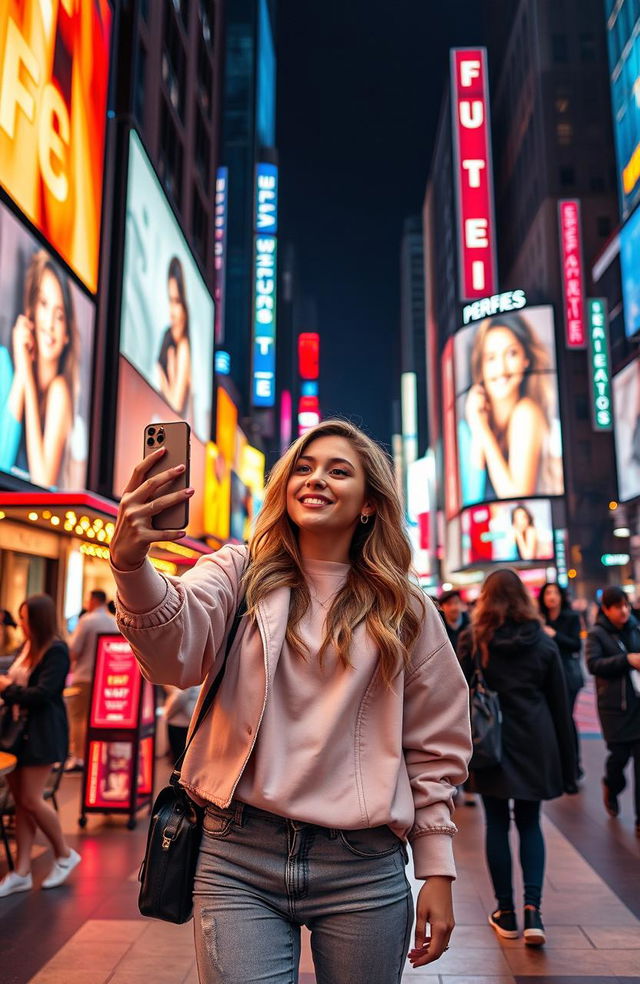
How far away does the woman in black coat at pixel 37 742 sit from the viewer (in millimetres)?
5797

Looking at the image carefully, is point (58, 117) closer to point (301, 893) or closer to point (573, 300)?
point (301, 893)

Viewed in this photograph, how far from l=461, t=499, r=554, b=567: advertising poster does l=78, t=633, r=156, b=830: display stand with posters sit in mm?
34553

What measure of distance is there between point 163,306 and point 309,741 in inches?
820

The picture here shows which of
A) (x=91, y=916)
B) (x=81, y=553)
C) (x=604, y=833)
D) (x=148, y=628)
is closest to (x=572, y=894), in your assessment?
(x=604, y=833)

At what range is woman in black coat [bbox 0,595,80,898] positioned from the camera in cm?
580

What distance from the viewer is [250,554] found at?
7.35 feet

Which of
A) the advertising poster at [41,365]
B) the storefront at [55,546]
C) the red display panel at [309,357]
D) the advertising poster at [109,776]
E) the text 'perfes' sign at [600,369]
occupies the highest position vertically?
the red display panel at [309,357]

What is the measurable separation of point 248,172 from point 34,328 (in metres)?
43.5

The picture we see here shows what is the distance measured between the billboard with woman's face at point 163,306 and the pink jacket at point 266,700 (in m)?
16.2

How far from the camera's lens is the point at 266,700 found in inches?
75.7

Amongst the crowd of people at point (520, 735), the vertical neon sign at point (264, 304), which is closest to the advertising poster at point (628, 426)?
the crowd of people at point (520, 735)

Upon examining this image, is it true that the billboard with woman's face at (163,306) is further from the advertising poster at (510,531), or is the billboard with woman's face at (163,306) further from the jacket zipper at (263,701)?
the advertising poster at (510,531)

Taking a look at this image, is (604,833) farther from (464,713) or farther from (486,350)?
(486,350)

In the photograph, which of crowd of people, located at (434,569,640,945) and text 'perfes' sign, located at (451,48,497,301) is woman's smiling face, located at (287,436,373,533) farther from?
text 'perfes' sign, located at (451,48,497,301)
